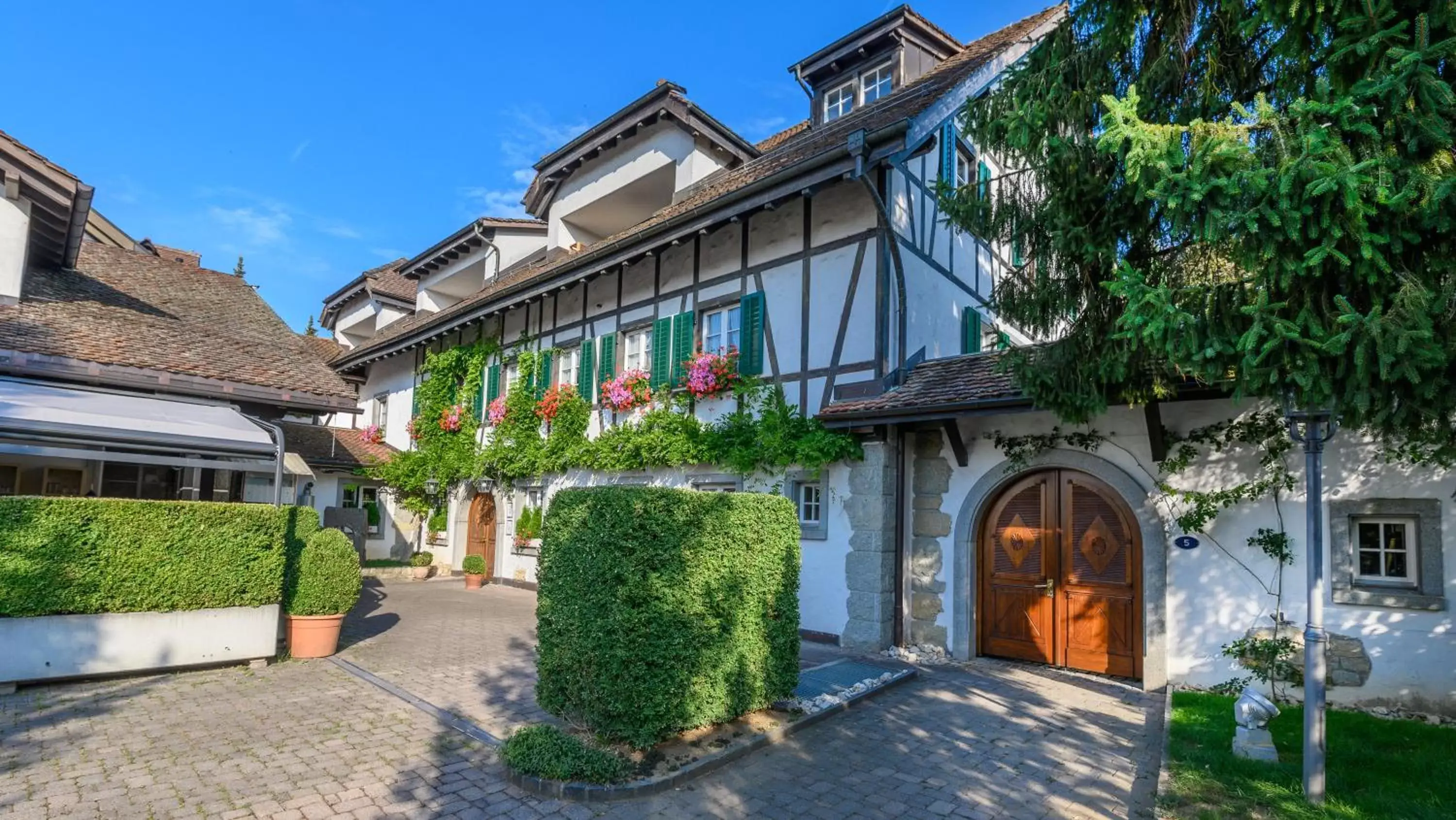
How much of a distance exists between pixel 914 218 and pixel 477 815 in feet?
30.0

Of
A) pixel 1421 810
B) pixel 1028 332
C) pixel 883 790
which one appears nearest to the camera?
pixel 1421 810

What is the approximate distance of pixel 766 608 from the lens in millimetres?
6266

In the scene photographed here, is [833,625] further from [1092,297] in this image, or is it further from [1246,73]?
[1246,73]

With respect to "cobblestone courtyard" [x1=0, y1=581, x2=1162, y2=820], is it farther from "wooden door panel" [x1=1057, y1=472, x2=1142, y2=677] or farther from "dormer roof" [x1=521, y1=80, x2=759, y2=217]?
"dormer roof" [x1=521, y1=80, x2=759, y2=217]

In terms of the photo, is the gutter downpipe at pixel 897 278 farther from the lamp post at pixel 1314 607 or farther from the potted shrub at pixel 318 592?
the potted shrub at pixel 318 592

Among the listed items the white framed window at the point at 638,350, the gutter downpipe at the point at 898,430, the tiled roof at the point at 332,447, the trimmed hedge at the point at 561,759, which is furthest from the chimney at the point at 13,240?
the gutter downpipe at the point at 898,430

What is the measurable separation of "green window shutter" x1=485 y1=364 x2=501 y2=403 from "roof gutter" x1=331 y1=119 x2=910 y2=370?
3.85ft

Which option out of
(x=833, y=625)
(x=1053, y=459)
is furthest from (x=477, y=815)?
(x=1053, y=459)

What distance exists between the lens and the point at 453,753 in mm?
5590

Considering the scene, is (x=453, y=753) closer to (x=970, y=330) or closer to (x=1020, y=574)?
(x=1020, y=574)

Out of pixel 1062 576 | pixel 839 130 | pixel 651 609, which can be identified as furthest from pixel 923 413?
pixel 839 130

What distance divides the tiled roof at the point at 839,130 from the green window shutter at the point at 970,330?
3.21m

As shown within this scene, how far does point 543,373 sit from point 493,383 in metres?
2.04

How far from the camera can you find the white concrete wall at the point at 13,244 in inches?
412
